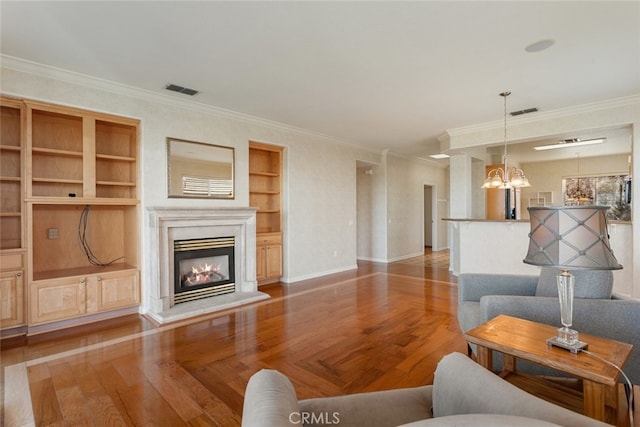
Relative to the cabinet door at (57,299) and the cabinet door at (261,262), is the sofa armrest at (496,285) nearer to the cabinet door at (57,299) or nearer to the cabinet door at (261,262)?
the cabinet door at (261,262)

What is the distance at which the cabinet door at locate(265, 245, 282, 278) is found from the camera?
5.46m

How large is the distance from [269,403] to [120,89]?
414 cm

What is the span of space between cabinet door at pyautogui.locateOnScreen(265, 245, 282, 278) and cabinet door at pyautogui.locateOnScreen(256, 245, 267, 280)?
61 millimetres

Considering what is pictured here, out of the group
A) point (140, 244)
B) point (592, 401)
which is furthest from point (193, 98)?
point (592, 401)

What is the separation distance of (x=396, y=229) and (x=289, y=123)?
13.8 feet

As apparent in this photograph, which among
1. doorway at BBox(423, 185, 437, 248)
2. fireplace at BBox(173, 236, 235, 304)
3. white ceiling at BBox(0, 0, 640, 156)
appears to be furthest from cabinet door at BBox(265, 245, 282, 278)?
doorway at BBox(423, 185, 437, 248)

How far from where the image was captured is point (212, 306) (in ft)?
13.4

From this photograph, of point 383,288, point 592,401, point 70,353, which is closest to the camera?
point 592,401

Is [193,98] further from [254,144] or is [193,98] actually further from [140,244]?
[140,244]

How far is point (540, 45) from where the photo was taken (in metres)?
2.88

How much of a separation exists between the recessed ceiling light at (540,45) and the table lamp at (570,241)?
2173 mm

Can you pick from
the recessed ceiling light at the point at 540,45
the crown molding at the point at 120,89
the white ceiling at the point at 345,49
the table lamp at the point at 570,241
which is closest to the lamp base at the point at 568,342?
the table lamp at the point at 570,241

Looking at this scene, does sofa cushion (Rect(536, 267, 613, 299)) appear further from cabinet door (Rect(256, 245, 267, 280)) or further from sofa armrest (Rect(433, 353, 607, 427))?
cabinet door (Rect(256, 245, 267, 280))

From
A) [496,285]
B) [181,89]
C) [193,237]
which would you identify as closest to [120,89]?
[181,89]
